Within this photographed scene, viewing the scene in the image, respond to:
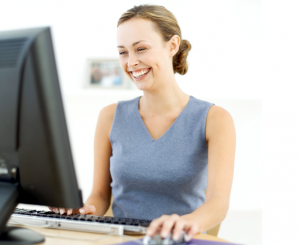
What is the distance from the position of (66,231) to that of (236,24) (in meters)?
2.19

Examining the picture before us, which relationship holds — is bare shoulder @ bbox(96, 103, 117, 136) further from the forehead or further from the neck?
the forehead

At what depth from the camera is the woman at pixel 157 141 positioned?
1.20 meters

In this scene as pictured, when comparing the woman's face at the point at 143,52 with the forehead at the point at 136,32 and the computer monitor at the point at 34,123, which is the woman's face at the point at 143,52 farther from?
the computer monitor at the point at 34,123

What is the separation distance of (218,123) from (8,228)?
0.79m

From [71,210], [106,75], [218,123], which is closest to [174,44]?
[218,123]

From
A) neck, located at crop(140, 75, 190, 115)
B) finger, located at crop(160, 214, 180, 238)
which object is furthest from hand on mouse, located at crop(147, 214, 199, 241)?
neck, located at crop(140, 75, 190, 115)

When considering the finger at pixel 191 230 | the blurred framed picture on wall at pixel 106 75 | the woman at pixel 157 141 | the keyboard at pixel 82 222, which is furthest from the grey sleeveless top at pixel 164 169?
the blurred framed picture on wall at pixel 106 75

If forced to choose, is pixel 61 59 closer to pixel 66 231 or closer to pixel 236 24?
pixel 236 24

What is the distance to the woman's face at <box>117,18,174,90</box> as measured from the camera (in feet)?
4.19

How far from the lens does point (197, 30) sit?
2535 millimetres

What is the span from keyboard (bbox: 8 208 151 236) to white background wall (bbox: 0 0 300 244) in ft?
5.16

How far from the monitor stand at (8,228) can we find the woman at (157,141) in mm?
476

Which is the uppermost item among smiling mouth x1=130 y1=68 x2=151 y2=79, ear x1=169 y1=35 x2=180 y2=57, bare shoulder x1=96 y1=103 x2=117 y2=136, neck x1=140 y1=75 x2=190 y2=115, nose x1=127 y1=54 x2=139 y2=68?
ear x1=169 y1=35 x2=180 y2=57

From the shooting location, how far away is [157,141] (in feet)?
4.14
